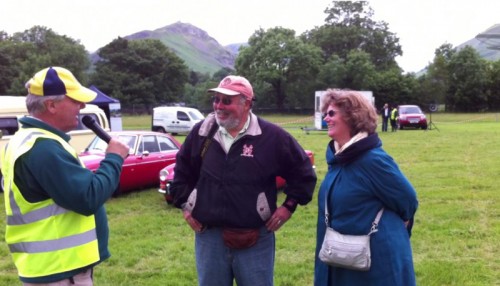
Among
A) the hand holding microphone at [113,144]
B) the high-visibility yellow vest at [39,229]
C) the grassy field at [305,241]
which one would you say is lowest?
the grassy field at [305,241]

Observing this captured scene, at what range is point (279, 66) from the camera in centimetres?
6228

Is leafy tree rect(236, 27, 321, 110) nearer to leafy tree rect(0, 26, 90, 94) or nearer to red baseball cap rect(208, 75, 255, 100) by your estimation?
leafy tree rect(0, 26, 90, 94)

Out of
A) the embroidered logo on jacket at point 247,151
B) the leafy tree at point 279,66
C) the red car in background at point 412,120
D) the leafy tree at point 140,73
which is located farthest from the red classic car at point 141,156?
the leafy tree at point 140,73

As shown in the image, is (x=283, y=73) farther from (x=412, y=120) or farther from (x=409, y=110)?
(x=412, y=120)

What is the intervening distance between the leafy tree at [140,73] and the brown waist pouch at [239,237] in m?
64.8

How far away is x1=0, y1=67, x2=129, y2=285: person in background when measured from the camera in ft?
7.68

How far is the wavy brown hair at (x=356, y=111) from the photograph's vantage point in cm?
298

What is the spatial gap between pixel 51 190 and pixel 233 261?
1345 millimetres

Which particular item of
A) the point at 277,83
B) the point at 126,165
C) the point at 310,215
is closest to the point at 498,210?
the point at 310,215

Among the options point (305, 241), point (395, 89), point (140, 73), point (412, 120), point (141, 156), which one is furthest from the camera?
point (140, 73)

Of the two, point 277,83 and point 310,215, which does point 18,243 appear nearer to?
point 310,215

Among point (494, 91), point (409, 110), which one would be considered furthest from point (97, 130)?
point (494, 91)

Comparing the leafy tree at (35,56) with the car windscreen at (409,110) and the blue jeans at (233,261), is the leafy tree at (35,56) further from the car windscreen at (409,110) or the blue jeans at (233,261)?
the blue jeans at (233,261)

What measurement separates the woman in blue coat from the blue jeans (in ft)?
1.50
